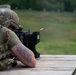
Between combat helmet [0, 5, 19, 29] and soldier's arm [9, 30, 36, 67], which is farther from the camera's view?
combat helmet [0, 5, 19, 29]

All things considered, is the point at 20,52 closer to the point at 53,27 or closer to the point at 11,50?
the point at 11,50

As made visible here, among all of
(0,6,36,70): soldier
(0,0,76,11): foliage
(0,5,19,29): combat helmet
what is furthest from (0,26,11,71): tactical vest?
(0,0,76,11): foliage

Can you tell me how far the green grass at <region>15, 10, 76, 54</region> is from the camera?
832 cm

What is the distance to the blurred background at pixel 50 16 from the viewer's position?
32.2 feet

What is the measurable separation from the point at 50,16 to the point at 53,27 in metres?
2.00

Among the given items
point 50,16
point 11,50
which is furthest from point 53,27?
point 11,50

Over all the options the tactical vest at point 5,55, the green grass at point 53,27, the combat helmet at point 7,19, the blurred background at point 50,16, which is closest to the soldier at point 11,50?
the tactical vest at point 5,55

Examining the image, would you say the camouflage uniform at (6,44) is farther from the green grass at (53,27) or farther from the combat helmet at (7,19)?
the green grass at (53,27)

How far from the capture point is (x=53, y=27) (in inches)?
409

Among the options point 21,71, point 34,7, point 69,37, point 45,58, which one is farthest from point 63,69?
point 34,7

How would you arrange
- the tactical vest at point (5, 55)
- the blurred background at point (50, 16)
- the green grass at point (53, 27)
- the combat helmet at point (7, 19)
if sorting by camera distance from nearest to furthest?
the tactical vest at point (5, 55) → the combat helmet at point (7, 19) → the green grass at point (53, 27) → the blurred background at point (50, 16)

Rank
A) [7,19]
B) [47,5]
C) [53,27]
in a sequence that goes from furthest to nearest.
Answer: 1. [47,5]
2. [53,27]
3. [7,19]

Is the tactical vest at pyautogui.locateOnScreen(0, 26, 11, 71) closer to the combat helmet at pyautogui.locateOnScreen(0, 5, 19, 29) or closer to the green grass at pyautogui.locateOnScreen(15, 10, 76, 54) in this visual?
the combat helmet at pyautogui.locateOnScreen(0, 5, 19, 29)

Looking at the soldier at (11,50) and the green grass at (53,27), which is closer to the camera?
the soldier at (11,50)
